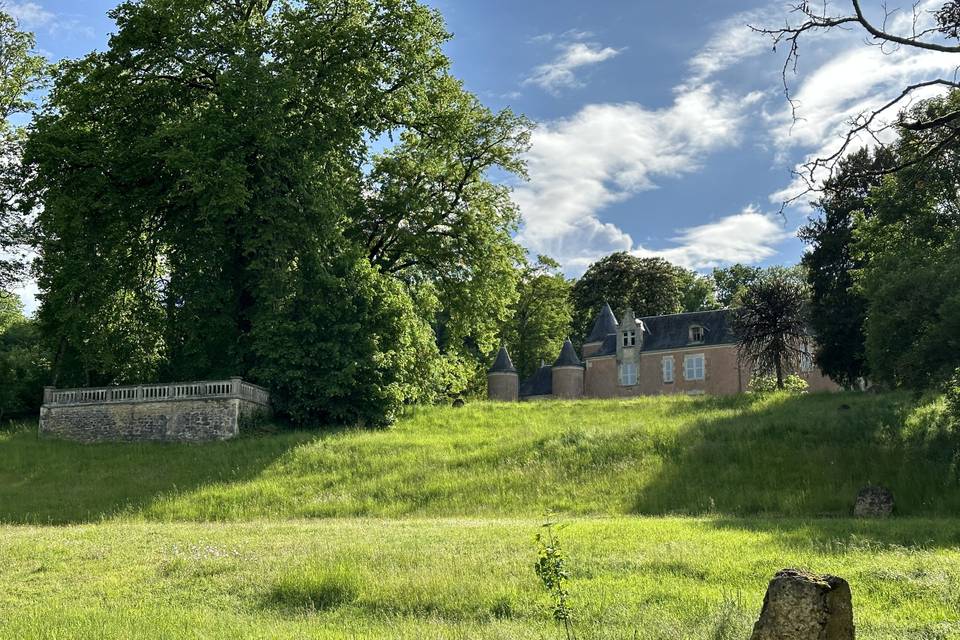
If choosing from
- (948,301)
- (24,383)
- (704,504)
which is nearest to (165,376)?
(24,383)

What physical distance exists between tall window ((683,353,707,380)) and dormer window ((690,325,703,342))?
1.18 meters

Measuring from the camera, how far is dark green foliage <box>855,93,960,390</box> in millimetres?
19469

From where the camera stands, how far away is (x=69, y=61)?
1367 inches

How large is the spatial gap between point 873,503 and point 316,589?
1331 cm

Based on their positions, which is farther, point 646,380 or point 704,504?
point 646,380

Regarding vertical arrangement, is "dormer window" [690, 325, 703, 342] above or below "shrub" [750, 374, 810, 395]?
above

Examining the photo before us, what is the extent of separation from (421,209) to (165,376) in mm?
13728

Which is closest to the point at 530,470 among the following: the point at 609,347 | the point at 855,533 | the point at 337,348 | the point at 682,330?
the point at 337,348

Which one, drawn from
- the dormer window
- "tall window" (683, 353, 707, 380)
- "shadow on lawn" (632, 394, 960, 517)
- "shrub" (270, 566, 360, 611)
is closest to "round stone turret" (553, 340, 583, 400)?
"tall window" (683, 353, 707, 380)

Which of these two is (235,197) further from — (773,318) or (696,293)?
(696,293)

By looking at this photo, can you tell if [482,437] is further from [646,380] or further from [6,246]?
[646,380]

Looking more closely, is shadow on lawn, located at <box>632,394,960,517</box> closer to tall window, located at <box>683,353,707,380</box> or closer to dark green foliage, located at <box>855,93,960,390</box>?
dark green foliage, located at <box>855,93,960,390</box>

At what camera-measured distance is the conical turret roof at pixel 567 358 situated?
62.3 meters

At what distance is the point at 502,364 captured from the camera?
62.3m
